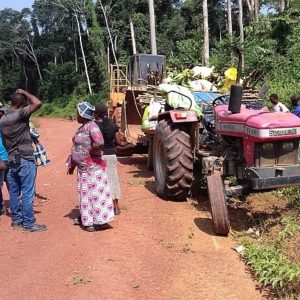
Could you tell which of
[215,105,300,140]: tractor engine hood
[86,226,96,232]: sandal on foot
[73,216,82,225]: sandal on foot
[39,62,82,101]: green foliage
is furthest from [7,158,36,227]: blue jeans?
[39,62,82,101]: green foliage

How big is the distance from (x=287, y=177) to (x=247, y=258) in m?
0.98

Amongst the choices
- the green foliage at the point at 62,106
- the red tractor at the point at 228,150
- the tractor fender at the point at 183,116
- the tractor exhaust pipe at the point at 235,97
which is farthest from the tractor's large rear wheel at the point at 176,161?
the green foliage at the point at 62,106

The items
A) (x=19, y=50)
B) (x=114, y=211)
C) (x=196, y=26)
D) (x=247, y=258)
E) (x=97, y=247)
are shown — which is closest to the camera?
(x=247, y=258)

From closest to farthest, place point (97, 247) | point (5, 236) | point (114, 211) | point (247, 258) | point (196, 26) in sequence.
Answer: point (247, 258), point (97, 247), point (5, 236), point (114, 211), point (196, 26)

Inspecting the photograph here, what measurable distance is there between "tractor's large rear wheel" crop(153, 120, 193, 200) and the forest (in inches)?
569

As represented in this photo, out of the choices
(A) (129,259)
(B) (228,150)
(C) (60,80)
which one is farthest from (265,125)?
(C) (60,80)

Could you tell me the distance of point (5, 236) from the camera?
19.9 feet

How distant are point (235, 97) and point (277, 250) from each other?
66.4 inches

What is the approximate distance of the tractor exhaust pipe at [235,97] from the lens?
5.25 meters

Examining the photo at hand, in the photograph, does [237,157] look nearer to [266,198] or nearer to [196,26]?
[266,198]

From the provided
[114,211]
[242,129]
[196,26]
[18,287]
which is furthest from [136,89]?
[196,26]

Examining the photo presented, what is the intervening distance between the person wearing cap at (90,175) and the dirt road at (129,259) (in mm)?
203

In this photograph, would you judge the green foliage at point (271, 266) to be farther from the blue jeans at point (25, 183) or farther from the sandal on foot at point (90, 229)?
the blue jeans at point (25, 183)

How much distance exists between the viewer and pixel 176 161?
6746 millimetres
